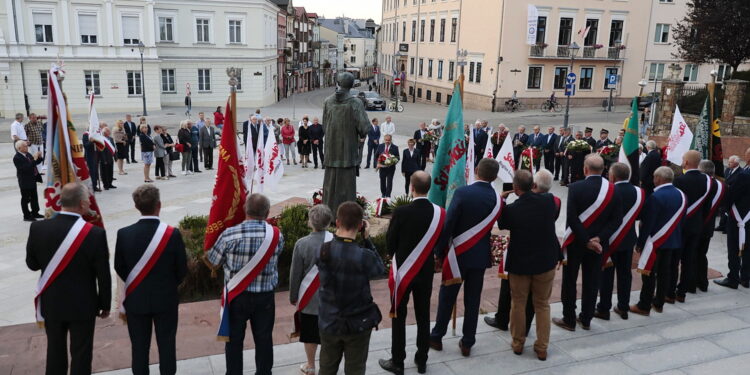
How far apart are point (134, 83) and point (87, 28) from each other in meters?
4.12

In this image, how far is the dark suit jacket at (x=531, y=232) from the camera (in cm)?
548

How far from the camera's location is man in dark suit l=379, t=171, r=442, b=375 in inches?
205

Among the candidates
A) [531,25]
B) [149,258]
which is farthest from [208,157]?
[531,25]

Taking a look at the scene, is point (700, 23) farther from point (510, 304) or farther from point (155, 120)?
point (155, 120)

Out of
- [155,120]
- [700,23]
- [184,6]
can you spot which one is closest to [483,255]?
[700,23]

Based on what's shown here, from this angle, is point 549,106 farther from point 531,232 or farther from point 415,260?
point 415,260

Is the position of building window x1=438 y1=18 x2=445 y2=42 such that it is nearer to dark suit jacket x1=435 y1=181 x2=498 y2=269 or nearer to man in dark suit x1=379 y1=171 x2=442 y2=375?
dark suit jacket x1=435 y1=181 x2=498 y2=269

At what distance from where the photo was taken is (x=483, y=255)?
18.5 ft

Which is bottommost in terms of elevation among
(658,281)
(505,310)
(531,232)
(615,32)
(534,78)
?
(505,310)

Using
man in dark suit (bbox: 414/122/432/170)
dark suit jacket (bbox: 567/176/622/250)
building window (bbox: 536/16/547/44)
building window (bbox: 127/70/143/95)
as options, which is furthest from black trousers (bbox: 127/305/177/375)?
building window (bbox: 536/16/547/44)

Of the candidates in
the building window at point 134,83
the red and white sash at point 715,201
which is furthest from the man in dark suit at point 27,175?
the building window at point 134,83

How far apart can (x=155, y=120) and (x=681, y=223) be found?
31.5 metres

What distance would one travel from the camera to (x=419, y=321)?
539 cm

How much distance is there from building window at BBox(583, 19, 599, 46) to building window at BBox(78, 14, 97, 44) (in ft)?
109
